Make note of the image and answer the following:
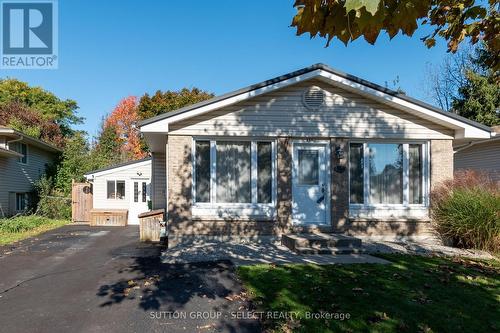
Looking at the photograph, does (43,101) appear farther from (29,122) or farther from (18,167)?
(18,167)

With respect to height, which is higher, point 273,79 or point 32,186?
point 273,79

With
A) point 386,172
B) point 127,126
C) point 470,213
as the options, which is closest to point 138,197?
point 386,172

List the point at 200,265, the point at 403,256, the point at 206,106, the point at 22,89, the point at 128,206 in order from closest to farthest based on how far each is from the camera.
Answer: the point at 200,265 → the point at 403,256 → the point at 206,106 → the point at 128,206 → the point at 22,89

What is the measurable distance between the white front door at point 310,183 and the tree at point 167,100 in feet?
82.8

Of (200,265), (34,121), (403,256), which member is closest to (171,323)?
(200,265)

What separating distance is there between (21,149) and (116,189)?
566cm

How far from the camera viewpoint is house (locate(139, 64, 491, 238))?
10031 millimetres

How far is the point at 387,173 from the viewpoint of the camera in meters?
10.8

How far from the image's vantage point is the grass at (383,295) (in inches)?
176

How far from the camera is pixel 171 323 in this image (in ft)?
15.2

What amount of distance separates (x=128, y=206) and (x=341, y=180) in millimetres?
13099

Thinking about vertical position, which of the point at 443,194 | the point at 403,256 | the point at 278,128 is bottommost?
the point at 403,256

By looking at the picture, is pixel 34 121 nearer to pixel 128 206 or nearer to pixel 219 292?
pixel 128 206

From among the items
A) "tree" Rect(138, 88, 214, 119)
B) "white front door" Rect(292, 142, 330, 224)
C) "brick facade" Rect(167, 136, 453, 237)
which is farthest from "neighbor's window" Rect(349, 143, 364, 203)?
"tree" Rect(138, 88, 214, 119)
